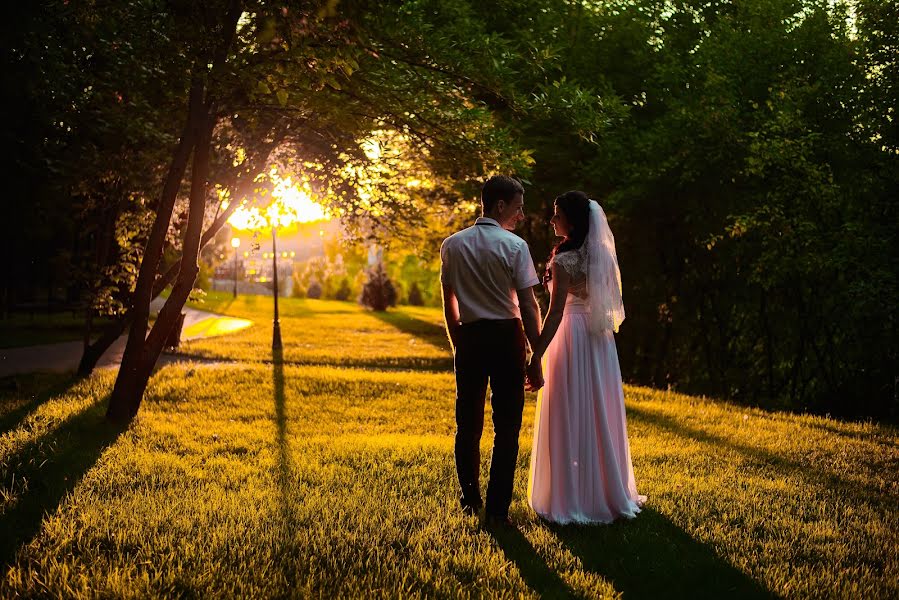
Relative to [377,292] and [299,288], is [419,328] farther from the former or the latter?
[299,288]

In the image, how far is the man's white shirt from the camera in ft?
16.0

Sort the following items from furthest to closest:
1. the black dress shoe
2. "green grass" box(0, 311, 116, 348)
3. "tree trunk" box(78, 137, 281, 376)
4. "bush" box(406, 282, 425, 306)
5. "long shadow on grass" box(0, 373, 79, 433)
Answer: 1. "bush" box(406, 282, 425, 306)
2. "green grass" box(0, 311, 116, 348)
3. "tree trunk" box(78, 137, 281, 376)
4. "long shadow on grass" box(0, 373, 79, 433)
5. the black dress shoe

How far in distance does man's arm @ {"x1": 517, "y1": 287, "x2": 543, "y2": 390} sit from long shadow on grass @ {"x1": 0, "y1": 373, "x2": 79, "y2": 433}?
634cm

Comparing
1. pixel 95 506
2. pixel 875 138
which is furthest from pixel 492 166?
pixel 875 138

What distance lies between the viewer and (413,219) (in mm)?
13047

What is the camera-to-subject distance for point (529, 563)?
4438 millimetres

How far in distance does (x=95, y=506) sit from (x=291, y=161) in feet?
27.6

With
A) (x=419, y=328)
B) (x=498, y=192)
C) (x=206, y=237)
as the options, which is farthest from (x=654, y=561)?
(x=419, y=328)

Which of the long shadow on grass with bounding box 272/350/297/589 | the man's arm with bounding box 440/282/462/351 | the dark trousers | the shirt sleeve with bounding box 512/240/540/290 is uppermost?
the shirt sleeve with bounding box 512/240/540/290

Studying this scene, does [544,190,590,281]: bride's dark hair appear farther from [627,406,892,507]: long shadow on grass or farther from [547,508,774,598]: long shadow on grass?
[627,406,892,507]: long shadow on grass

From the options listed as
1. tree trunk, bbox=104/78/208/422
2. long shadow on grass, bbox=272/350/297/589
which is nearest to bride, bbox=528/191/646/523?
long shadow on grass, bbox=272/350/297/589

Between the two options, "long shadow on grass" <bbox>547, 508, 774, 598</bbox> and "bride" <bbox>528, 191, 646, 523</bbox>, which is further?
"bride" <bbox>528, 191, 646, 523</bbox>

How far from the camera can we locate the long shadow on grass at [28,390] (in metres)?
9.02

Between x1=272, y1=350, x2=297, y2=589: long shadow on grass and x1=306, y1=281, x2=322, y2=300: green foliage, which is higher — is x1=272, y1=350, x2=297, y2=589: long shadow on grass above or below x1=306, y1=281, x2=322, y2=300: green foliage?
below
